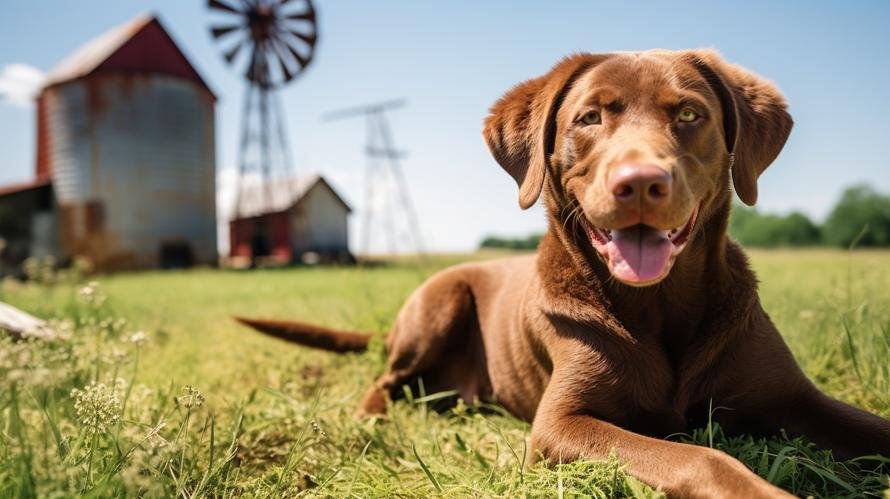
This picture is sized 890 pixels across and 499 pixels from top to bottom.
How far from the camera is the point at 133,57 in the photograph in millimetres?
23609

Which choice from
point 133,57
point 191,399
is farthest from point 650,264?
point 133,57

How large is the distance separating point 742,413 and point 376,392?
1.94 m

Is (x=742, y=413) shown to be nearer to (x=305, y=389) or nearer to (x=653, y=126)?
(x=653, y=126)

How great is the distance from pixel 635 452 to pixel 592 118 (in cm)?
117

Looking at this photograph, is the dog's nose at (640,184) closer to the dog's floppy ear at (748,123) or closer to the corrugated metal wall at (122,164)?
the dog's floppy ear at (748,123)

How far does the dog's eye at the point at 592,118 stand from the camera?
7.88 ft

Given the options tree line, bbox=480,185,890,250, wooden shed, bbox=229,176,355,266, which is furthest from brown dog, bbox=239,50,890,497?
tree line, bbox=480,185,890,250

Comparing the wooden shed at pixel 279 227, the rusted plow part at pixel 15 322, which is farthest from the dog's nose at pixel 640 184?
the wooden shed at pixel 279 227

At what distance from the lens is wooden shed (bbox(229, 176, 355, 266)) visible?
28.1 m

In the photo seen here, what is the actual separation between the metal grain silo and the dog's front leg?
2345 centimetres

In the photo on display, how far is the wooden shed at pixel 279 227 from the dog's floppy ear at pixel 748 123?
2558cm

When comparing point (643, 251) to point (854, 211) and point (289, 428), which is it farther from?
point (854, 211)

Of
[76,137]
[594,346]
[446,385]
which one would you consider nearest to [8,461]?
[594,346]

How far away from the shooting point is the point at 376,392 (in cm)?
365
